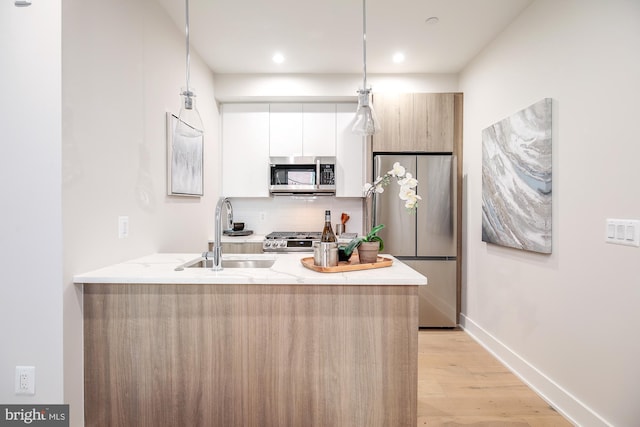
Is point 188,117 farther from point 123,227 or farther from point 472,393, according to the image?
point 472,393

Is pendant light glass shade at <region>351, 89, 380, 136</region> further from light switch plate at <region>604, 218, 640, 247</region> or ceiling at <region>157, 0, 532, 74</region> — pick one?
light switch plate at <region>604, 218, 640, 247</region>

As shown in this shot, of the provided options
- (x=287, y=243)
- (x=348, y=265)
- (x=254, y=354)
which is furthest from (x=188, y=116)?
(x=287, y=243)

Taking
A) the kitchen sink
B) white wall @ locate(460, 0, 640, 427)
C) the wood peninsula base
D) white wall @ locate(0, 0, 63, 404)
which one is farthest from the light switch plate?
white wall @ locate(0, 0, 63, 404)

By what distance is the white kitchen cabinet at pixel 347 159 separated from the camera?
3.73 m

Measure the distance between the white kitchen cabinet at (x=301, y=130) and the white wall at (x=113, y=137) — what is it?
1229 millimetres

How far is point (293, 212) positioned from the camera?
4.02 meters

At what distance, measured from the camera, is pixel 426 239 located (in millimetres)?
3383

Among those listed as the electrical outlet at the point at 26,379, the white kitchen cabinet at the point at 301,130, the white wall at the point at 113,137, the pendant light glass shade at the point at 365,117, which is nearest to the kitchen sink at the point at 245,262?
the white wall at the point at 113,137

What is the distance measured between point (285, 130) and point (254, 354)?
276 centimetres

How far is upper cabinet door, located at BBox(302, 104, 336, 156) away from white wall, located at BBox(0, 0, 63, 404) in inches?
99.1

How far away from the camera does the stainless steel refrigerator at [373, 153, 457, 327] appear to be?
337 cm

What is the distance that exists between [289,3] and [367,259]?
76.6 inches

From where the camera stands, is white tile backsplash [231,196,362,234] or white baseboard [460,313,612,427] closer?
white baseboard [460,313,612,427]

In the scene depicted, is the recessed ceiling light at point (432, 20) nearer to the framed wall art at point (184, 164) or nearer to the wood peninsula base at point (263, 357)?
the framed wall art at point (184, 164)
